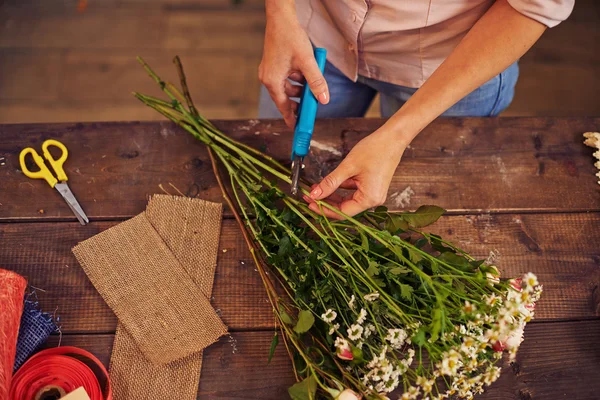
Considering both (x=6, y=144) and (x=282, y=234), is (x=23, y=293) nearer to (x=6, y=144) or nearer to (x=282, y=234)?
(x=6, y=144)

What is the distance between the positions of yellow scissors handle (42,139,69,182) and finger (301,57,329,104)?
1.78 feet

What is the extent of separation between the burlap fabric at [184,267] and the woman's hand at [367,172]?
0.25 meters

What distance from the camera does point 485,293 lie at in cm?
78

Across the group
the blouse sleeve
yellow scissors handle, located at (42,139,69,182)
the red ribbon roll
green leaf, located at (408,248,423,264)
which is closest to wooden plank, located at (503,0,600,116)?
the blouse sleeve

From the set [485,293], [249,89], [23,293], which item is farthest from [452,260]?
[249,89]

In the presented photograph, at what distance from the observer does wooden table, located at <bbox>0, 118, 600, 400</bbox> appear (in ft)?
3.04

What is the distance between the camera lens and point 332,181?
2.86 feet

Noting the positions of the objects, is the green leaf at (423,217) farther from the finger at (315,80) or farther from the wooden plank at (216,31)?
the wooden plank at (216,31)

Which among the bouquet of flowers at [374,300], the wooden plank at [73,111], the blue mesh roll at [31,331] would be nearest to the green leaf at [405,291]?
the bouquet of flowers at [374,300]

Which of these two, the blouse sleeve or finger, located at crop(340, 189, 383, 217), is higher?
the blouse sleeve

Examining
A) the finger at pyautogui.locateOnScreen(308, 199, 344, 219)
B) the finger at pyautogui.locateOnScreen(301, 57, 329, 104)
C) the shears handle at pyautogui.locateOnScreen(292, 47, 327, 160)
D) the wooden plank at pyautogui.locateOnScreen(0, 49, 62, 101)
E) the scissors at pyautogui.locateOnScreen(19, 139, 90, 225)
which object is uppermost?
the finger at pyautogui.locateOnScreen(301, 57, 329, 104)

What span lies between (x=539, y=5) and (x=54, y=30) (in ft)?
6.64

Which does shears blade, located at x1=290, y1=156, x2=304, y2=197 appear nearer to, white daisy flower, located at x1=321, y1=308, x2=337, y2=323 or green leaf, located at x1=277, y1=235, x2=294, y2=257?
green leaf, located at x1=277, y1=235, x2=294, y2=257

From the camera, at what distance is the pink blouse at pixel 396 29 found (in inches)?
37.9
